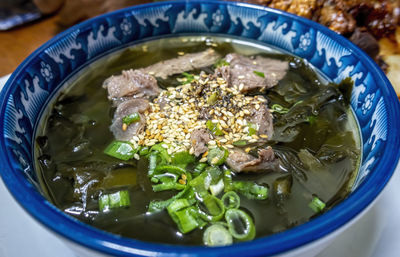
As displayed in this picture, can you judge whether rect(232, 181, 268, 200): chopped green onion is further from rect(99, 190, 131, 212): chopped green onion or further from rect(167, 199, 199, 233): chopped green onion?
rect(99, 190, 131, 212): chopped green onion

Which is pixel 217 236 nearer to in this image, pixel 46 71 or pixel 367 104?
pixel 367 104

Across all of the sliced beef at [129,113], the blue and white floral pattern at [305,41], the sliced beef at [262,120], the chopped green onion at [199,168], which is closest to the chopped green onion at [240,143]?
the sliced beef at [262,120]

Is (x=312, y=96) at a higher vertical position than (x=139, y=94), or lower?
lower

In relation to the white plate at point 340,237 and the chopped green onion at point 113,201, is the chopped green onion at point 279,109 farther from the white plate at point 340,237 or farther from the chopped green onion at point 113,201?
the chopped green onion at point 113,201

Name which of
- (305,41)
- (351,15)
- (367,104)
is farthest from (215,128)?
(351,15)

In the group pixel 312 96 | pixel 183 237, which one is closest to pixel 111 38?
pixel 312 96

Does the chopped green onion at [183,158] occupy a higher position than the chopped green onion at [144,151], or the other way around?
the chopped green onion at [144,151]

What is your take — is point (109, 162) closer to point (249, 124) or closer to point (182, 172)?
point (182, 172)
